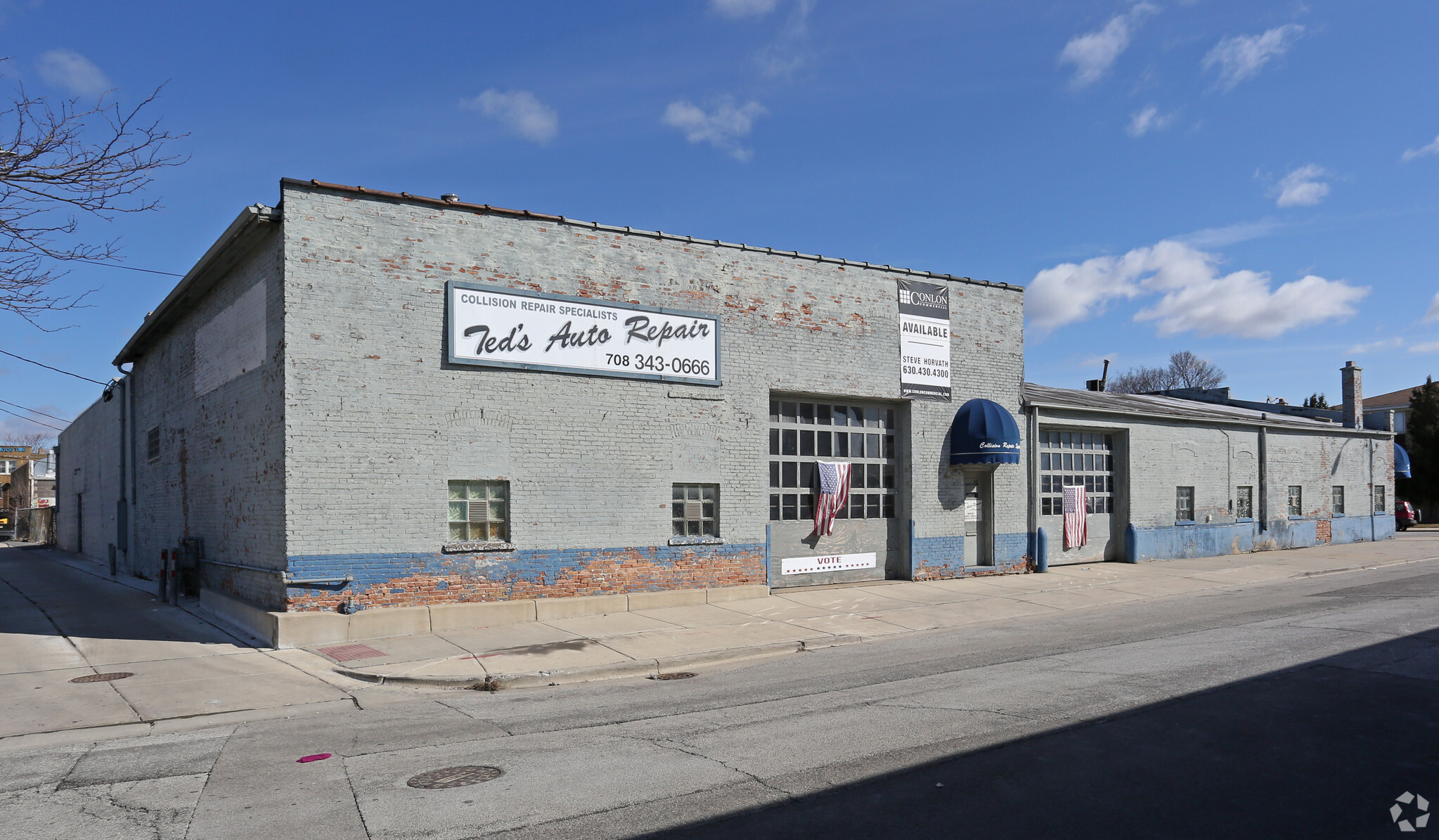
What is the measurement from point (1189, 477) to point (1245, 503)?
133 inches

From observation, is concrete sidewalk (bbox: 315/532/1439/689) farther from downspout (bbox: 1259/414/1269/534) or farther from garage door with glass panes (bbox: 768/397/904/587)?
downspout (bbox: 1259/414/1269/534)

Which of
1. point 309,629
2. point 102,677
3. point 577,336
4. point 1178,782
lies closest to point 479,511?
point 309,629

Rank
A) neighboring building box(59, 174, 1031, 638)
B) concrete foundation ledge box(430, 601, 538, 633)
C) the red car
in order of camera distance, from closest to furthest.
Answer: neighboring building box(59, 174, 1031, 638) < concrete foundation ledge box(430, 601, 538, 633) < the red car

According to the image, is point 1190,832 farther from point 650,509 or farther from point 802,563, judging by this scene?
point 802,563

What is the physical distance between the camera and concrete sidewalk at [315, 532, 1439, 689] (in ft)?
37.1

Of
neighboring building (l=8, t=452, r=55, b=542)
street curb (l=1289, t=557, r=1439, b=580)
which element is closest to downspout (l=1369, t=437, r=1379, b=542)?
street curb (l=1289, t=557, r=1439, b=580)

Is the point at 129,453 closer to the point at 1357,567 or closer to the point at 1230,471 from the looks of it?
the point at 1230,471

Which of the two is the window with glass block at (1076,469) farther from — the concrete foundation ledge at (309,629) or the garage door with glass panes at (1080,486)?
the concrete foundation ledge at (309,629)

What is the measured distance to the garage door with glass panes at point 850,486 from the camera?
18094 millimetres

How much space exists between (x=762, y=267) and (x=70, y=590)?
17125 mm

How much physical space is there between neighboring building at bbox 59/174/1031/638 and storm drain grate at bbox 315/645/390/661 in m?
0.78

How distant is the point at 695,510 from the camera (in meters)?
16.6

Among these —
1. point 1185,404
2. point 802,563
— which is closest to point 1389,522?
point 1185,404

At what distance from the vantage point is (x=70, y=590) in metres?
20.7
